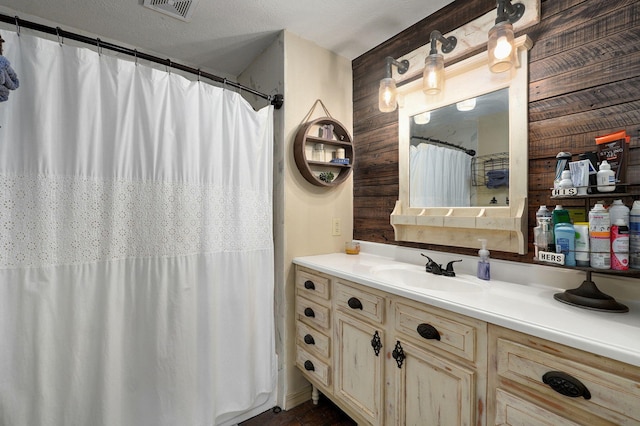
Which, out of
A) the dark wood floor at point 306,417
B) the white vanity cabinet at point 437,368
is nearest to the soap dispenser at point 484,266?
the white vanity cabinet at point 437,368

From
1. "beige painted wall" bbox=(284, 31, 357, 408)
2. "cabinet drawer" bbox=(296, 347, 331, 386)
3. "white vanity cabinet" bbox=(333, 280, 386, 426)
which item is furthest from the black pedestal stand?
"beige painted wall" bbox=(284, 31, 357, 408)

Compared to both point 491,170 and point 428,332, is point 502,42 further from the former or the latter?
point 428,332

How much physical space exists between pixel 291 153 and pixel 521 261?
1.38 meters

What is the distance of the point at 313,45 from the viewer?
1.91 m

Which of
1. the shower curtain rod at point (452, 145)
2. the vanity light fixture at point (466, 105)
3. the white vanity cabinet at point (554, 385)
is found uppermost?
the vanity light fixture at point (466, 105)

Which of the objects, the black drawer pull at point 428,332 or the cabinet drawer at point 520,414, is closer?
the cabinet drawer at point 520,414

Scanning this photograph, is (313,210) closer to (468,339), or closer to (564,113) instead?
(468,339)

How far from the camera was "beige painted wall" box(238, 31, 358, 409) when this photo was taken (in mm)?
1786

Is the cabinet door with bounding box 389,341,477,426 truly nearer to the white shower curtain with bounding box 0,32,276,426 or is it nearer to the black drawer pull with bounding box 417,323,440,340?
the black drawer pull with bounding box 417,323,440,340

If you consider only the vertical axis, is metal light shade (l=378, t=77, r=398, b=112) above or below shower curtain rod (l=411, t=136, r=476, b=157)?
above

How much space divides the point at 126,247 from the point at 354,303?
1070 mm

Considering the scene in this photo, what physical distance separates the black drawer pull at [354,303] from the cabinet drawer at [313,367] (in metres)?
0.45

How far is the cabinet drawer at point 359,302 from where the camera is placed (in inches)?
49.9

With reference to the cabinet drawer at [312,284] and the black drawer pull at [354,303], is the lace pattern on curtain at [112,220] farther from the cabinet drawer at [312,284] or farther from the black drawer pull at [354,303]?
the black drawer pull at [354,303]
